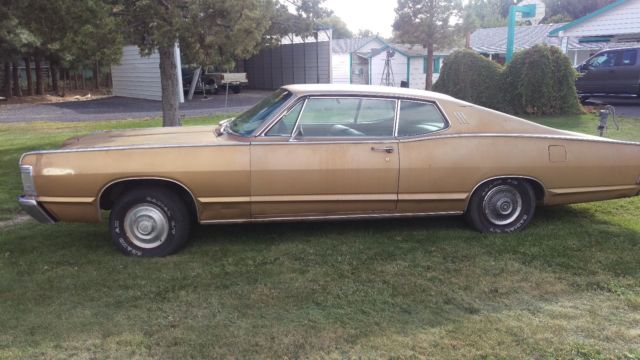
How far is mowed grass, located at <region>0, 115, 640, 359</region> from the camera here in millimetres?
3295

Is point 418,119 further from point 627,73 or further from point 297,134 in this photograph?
point 627,73

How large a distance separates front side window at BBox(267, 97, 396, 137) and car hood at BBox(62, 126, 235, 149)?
69 centimetres

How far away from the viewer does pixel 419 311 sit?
370cm

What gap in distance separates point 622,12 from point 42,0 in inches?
856

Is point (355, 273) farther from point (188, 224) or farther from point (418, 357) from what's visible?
point (188, 224)

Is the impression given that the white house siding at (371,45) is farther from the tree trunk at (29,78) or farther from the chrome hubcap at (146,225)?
the chrome hubcap at (146,225)

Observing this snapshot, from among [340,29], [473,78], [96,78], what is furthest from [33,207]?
[340,29]

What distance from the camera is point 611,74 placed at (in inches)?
664

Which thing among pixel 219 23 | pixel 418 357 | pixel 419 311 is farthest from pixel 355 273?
pixel 219 23

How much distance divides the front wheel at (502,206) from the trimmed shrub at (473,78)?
34.2ft

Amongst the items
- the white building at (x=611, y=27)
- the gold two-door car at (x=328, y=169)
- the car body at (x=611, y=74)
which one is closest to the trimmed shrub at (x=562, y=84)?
the car body at (x=611, y=74)

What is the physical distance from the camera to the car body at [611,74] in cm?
1647

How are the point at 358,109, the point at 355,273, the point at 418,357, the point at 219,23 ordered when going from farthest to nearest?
1. the point at 219,23
2. the point at 358,109
3. the point at 355,273
4. the point at 418,357

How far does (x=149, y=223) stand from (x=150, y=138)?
2.75 feet
